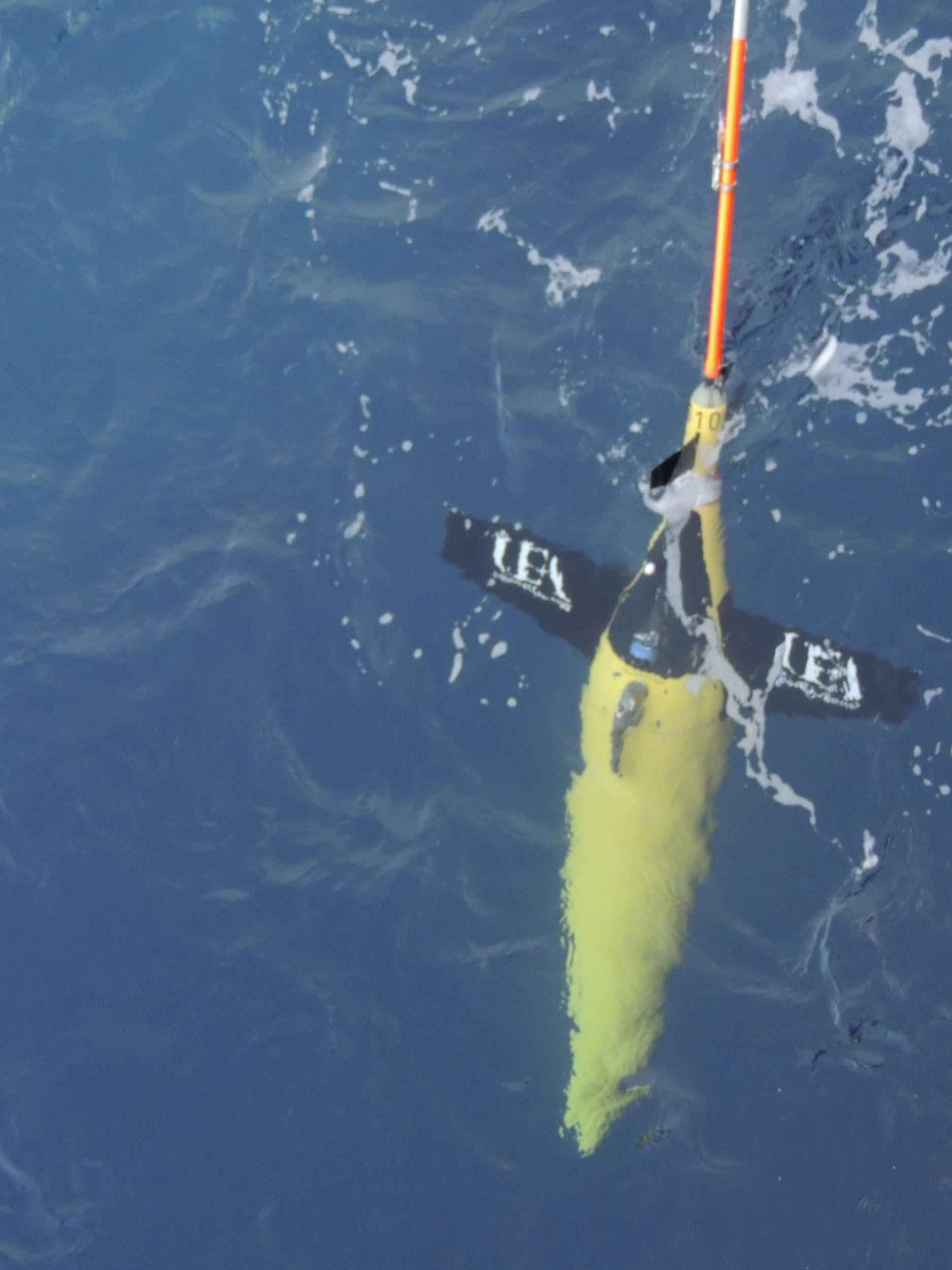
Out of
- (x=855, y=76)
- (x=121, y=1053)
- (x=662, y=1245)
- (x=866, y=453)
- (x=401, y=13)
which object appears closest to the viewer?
(x=662, y=1245)

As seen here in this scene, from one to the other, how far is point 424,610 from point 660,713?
10.9 feet

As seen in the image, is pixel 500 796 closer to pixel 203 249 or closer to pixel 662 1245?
pixel 662 1245

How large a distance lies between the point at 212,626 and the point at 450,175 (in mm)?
7479

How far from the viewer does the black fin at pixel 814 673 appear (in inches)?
569

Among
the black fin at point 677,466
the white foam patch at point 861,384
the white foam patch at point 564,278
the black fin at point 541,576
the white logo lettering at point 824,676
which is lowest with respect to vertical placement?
the white logo lettering at point 824,676

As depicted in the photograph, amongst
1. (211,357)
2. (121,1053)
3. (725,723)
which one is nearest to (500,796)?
(725,723)

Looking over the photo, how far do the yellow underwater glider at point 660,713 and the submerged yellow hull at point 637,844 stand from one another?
15mm

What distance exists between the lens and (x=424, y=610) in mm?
15516

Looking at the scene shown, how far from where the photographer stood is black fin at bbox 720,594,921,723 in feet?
47.4

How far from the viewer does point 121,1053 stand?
549 inches

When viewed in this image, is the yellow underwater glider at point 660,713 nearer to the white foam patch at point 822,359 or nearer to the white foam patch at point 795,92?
the white foam patch at point 822,359

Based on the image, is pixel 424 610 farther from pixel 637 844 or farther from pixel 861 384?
pixel 861 384

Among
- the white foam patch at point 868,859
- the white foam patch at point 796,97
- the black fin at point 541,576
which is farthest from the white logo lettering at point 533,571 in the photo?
the white foam patch at point 796,97

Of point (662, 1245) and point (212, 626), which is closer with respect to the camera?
point (662, 1245)
